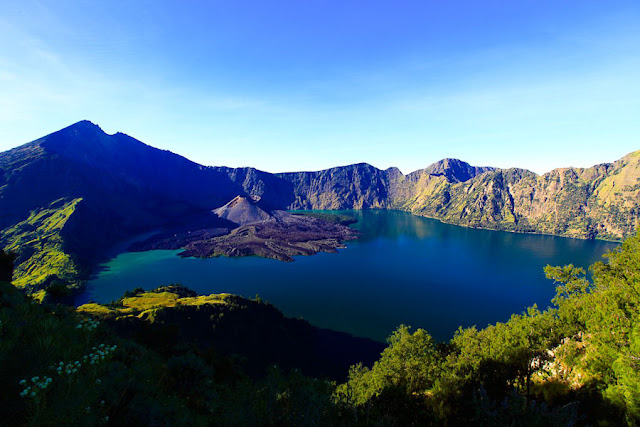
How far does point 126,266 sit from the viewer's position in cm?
15512

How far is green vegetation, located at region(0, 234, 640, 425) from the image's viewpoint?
7465 millimetres

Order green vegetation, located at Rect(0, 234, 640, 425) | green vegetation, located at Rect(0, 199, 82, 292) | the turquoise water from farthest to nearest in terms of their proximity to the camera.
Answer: green vegetation, located at Rect(0, 199, 82, 292), the turquoise water, green vegetation, located at Rect(0, 234, 640, 425)

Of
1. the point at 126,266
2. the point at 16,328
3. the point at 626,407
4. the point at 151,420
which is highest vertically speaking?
the point at 16,328

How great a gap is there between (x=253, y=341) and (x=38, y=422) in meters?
75.0

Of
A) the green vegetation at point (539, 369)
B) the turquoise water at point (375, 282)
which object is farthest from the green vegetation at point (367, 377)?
the turquoise water at point (375, 282)

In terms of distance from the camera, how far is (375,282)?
128m

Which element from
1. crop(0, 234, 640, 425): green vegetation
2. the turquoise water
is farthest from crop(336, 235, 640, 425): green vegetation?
the turquoise water

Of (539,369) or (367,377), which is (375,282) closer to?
(367,377)

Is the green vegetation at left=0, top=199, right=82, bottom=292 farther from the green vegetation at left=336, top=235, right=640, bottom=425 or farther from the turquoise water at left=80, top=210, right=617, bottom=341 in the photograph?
the green vegetation at left=336, top=235, right=640, bottom=425

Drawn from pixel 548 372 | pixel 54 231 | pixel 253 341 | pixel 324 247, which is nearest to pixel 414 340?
pixel 548 372

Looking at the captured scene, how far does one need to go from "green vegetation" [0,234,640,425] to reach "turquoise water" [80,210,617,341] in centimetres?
4965

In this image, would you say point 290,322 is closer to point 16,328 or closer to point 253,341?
point 253,341

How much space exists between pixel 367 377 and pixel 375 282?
91.0 m

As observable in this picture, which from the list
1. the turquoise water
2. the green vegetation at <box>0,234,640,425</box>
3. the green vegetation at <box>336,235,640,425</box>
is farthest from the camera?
the turquoise water
